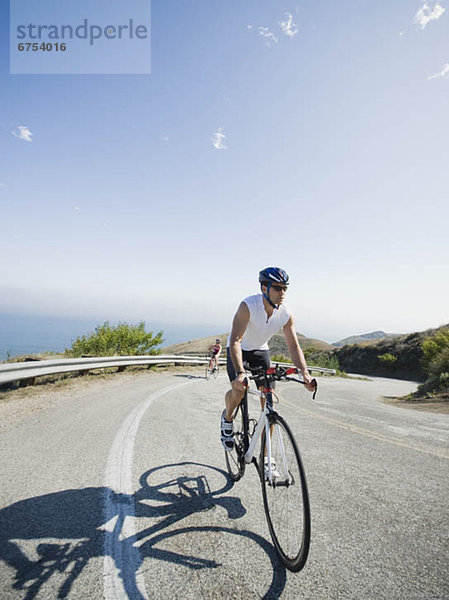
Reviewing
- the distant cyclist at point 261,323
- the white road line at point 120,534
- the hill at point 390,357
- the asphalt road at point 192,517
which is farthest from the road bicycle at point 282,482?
the hill at point 390,357

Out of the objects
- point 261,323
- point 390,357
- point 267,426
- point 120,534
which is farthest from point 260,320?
point 390,357

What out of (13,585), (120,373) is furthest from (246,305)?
(120,373)

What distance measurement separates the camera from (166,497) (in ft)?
9.68

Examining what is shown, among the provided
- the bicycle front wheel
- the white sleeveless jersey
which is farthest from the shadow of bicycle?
the white sleeveless jersey

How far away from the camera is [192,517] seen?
2633 mm

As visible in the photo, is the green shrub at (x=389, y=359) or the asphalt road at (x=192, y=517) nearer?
the asphalt road at (x=192, y=517)

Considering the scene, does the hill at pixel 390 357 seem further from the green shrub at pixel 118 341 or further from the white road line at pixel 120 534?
the white road line at pixel 120 534

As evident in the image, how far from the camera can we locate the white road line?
1.83 metres

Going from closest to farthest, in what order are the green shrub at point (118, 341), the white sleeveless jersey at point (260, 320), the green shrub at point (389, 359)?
the white sleeveless jersey at point (260, 320)
the green shrub at point (118, 341)
the green shrub at point (389, 359)

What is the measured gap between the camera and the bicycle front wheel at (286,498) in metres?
2.02

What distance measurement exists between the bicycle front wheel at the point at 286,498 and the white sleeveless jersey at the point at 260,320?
1.11 metres

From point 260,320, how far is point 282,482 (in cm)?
162

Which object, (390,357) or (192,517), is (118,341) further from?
(390,357)

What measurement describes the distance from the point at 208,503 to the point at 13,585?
62.9 inches
